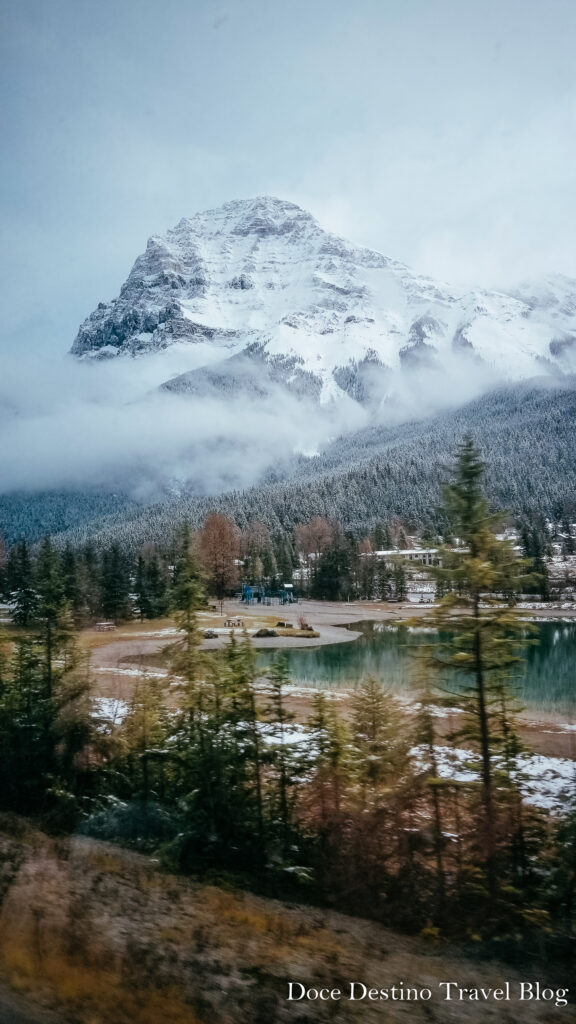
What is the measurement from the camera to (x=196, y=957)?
7691 mm

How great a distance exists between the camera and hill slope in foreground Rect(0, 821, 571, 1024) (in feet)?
22.1

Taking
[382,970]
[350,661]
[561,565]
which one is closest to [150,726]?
[382,970]

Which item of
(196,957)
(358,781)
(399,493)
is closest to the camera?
(196,957)

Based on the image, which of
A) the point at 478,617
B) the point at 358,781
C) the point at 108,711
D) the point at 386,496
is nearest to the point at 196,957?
the point at 358,781

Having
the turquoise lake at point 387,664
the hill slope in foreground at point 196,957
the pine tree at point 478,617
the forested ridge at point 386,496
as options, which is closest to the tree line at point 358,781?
the pine tree at point 478,617

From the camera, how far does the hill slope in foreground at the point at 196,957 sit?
22.1 ft

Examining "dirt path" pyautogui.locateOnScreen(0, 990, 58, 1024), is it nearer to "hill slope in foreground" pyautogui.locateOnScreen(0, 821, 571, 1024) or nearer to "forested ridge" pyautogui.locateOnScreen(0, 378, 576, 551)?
"hill slope in foreground" pyautogui.locateOnScreen(0, 821, 571, 1024)

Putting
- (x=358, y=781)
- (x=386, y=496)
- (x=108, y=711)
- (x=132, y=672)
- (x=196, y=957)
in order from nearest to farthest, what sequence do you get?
(x=196, y=957)
(x=358, y=781)
(x=108, y=711)
(x=132, y=672)
(x=386, y=496)

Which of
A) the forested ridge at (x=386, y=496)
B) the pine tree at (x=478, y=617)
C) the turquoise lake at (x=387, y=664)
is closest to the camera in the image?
the pine tree at (x=478, y=617)

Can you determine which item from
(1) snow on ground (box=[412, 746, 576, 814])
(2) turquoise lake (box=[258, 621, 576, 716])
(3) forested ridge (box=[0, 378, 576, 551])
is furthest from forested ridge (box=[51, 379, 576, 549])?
(1) snow on ground (box=[412, 746, 576, 814])

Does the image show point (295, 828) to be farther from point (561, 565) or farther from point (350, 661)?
point (561, 565)

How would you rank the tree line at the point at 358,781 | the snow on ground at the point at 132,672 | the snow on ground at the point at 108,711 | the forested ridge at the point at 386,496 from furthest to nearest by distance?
1. the forested ridge at the point at 386,496
2. the snow on ground at the point at 132,672
3. the snow on ground at the point at 108,711
4. the tree line at the point at 358,781

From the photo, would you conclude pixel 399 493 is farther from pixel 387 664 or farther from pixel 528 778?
pixel 528 778

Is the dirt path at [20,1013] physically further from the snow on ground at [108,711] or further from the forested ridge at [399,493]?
the forested ridge at [399,493]
